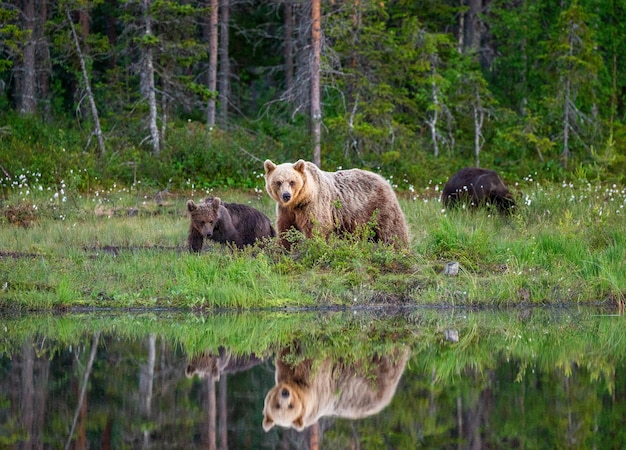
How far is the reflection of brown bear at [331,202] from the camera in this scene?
13.3 m

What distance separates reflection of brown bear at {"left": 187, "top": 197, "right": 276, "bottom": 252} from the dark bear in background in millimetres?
4387

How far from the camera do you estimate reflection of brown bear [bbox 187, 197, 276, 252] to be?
14.5 metres

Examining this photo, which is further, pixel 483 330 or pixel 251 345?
pixel 483 330

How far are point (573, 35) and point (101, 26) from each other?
52.0 feet

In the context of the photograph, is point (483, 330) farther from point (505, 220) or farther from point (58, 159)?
point (58, 159)

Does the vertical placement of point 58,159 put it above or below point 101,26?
below

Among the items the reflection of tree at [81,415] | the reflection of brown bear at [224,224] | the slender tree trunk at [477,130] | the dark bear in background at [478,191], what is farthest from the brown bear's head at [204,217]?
the slender tree trunk at [477,130]

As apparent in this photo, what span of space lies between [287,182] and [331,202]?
3.33 feet

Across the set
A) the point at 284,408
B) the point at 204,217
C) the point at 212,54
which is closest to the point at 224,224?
the point at 204,217

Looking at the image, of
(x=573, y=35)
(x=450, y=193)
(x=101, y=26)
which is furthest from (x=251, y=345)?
(x=101, y=26)

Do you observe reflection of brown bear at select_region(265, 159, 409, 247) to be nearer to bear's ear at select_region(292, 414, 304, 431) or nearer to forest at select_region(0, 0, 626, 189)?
bear's ear at select_region(292, 414, 304, 431)

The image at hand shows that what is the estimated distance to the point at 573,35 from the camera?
2672cm

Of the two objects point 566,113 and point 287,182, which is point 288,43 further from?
point 287,182

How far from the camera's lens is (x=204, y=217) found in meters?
14.5
